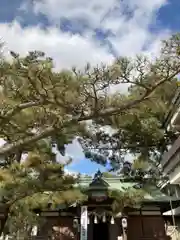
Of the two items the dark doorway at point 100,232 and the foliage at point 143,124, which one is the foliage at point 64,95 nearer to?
the foliage at point 143,124

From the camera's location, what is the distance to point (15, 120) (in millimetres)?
7312

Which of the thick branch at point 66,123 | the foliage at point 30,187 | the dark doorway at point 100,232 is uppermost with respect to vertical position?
the thick branch at point 66,123

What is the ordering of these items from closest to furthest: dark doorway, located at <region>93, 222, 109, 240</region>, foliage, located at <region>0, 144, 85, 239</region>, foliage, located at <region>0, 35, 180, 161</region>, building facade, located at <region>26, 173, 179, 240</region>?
foliage, located at <region>0, 35, 180, 161</region> → foliage, located at <region>0, 144, 85, 239</region> → building facade, located at <region>26, 173, 179, 240</region> → dark doorway, located at <region>93, 222, 109, 240</region>

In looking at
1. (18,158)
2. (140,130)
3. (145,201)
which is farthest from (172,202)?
(18,158)

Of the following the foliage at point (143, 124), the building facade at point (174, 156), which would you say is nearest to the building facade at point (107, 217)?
the foliage at point (143, 124)

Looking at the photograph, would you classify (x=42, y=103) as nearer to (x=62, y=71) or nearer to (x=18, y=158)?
(x=62, y=71)

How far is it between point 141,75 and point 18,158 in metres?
6.25

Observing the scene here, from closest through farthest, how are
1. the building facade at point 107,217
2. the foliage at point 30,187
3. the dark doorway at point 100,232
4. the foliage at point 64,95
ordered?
the foliage at point 64,95
the foliage at point 30,187
the building facade at point 107,217
the dark doorway at point 100,232

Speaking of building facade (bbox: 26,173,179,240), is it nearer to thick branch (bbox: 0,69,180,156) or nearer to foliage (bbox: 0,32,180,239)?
foliage (bbox: 0,32,180,239)

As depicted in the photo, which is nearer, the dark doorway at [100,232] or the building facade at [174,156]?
the building facade at [174,156]

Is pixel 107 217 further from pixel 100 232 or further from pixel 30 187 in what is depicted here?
pixel 30 187

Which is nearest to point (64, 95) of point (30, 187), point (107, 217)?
point (30, 187)

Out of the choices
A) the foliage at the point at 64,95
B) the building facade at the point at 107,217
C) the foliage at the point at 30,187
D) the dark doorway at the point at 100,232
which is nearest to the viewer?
the foliage at the point at 64,95

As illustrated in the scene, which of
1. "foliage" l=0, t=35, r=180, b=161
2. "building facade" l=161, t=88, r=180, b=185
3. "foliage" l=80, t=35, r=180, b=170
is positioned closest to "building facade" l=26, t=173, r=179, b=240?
"foliage" l=80, t=35, r=180, b=170
